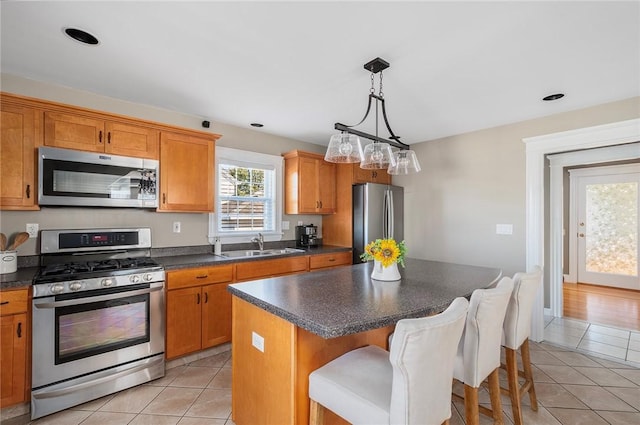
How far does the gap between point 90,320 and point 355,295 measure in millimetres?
2001

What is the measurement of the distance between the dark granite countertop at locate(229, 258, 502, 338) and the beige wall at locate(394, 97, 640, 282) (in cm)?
151

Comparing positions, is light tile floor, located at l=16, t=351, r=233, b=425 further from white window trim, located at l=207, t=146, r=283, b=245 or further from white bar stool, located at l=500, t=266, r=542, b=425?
white bar stool, located at l=500, t=266, r=542, b=425

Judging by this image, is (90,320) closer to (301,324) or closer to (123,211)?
(123,211)

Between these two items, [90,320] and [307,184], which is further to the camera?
[307,184]

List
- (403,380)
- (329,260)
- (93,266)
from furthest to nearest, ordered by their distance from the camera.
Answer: (329,260)
(93,266)
(403,380)

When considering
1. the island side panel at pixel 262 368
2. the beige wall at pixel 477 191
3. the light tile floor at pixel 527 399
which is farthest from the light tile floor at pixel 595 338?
the island side panel at pixel 262 368

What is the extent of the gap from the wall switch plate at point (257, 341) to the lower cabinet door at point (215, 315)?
139 cm

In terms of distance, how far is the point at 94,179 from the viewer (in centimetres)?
257

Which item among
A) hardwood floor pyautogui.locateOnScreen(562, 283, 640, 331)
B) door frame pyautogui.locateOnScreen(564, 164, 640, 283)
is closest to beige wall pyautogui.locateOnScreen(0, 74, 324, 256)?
hardwood floor pyautogui.locateOnScreen(562, 283, 640, 331)

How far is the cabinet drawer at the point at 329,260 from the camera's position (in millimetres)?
3766

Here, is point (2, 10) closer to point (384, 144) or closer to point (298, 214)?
point (384, 144)

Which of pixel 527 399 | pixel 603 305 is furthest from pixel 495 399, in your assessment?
pixel 603 305

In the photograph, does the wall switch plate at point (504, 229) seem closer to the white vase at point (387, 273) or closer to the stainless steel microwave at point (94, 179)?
the white vase at point (387, 273)

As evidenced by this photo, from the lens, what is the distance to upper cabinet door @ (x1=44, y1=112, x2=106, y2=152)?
2.38 m
